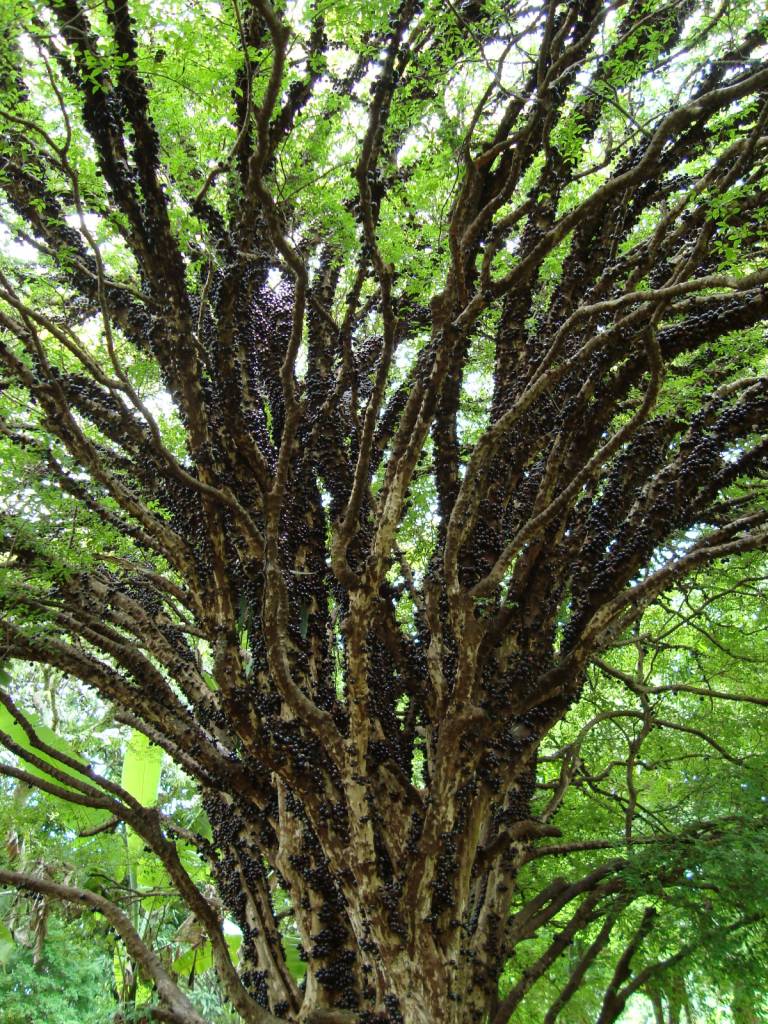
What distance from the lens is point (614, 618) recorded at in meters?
3.57

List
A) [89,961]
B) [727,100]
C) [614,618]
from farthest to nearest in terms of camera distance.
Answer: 1. [89,961]
2. [614,618]
3. [727,100]

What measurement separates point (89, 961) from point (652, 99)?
475 inches

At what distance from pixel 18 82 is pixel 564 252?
3540 millimetres

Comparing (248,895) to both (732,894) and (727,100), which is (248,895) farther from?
(727,100)

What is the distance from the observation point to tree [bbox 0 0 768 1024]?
3301 millimetres

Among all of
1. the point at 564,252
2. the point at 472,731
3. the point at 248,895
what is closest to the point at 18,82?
the point at 564,252

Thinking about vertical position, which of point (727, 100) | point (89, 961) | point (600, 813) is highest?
point (727, 100)

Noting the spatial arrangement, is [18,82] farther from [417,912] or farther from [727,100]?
[417,912]

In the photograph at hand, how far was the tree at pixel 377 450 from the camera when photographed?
3301mm

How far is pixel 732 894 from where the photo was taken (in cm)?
354

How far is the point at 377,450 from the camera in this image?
506cm

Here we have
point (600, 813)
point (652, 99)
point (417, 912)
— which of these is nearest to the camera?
point (417, 912)

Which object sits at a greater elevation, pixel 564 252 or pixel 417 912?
pixel 564 252

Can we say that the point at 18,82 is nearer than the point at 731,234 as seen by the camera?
No
